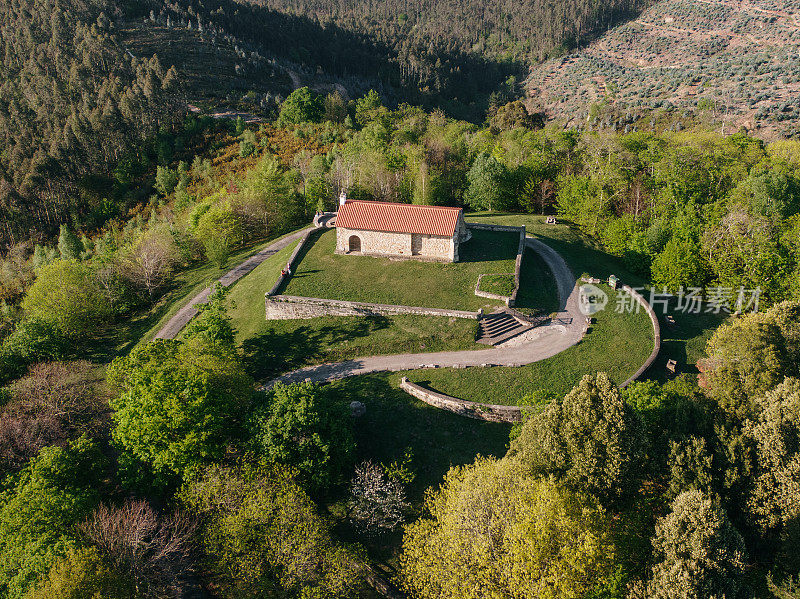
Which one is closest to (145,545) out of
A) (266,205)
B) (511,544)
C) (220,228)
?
(511,544)

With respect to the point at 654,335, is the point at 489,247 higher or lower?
higher

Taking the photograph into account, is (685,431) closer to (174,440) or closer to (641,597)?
(641,597)

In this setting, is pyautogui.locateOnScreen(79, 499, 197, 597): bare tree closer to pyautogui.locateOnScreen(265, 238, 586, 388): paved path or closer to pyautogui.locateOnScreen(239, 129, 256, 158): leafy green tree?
pyautogui.locateOnScreen(265, 238, 586, 388): paved path

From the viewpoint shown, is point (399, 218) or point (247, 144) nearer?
point (399, 218)

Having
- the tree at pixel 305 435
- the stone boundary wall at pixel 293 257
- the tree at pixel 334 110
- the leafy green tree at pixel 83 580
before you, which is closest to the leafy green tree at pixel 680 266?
the tree at pixel 305 435

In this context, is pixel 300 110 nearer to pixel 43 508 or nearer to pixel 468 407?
pixel 468 407
